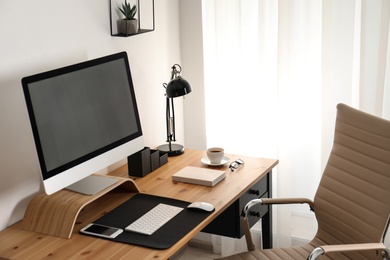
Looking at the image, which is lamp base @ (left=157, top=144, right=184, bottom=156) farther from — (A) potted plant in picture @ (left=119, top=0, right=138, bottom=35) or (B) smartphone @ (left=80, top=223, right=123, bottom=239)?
(B) smartphone @ (left=80, top=223, right=123, bottom=239)

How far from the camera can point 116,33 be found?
2975 mm

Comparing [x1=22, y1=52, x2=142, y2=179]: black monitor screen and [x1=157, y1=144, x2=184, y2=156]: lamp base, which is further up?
[x1=22, y1=52, x2=142, y2=179]: black monitor screen

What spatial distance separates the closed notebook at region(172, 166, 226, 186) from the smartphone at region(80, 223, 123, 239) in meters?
0.54

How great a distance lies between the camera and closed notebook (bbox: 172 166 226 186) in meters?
2.75

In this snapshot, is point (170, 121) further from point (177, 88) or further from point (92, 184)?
point (92, 184)

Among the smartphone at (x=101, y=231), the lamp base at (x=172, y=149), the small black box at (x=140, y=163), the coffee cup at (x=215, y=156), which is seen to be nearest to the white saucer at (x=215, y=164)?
the coffee cup at (x=215, y=156)

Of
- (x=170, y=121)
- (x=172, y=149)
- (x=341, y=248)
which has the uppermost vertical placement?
(x=170, y=121)

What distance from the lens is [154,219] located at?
2.41 meters

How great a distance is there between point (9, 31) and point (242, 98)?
1467 millimetres

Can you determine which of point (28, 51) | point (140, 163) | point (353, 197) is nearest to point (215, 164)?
point (140, 163)

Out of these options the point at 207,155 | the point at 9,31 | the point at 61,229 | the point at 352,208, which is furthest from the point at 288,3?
the point at 61,229

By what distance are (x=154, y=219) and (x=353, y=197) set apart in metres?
A: 0.82

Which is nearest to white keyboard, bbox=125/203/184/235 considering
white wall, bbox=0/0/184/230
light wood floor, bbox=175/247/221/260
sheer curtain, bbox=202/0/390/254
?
white wall, bbox=0/0/184/230

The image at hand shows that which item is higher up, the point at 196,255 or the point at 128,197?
the point at 128,197
